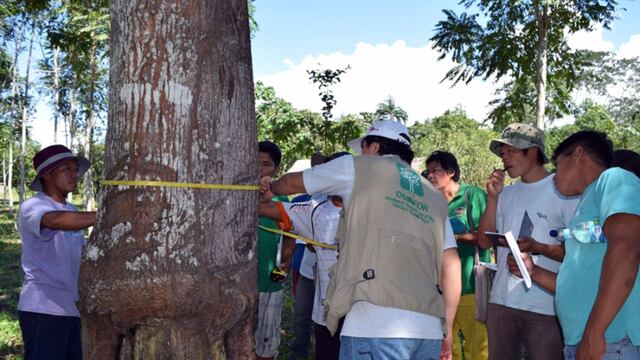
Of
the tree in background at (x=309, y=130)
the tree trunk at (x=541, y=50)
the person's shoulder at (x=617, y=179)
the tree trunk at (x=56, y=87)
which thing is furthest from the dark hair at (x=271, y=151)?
the tree trunk at (x=56, y=87)

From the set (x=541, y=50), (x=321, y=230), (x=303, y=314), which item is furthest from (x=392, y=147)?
(x=541, y=50)

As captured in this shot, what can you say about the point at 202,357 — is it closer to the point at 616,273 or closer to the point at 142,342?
the point at 142,342

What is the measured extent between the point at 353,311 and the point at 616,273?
1.02 metres

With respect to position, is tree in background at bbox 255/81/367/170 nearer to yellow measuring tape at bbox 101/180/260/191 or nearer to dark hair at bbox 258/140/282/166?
dark hair at bbox 258/140/282/166

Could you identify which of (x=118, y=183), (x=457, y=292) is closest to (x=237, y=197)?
(x=118, y=183)

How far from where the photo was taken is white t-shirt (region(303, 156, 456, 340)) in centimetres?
233

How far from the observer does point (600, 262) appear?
242 cm

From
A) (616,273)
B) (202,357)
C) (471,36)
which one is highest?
(471,36)

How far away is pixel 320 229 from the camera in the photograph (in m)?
3.64

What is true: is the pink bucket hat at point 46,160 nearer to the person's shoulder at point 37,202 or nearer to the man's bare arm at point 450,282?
the person's shoulder at point 37,202

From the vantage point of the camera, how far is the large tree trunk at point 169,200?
1.83 meters

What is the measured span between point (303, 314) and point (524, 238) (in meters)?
2.91

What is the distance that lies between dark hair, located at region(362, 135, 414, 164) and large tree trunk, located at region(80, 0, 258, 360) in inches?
37.4

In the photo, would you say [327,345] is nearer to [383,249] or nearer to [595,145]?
[383,249]
